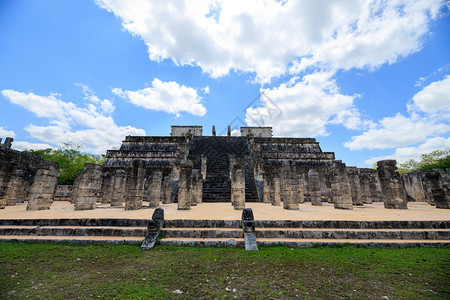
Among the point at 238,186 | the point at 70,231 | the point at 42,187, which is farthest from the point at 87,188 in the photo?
the point at 238,186

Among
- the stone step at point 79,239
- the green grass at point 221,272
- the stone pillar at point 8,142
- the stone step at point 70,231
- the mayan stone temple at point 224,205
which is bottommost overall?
the green grass at point 221,272

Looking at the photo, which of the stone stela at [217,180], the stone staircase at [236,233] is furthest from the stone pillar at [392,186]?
the stone staircase at [236,233]

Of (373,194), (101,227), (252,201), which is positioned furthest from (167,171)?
A: (373,194)

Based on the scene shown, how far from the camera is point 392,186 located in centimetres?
1170

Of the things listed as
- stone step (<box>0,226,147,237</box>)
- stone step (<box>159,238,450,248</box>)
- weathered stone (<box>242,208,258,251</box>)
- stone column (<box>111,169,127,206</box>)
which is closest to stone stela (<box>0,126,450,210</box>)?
stone column (<box>111,169,127,206</box>)

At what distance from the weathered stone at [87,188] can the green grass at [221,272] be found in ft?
20.6

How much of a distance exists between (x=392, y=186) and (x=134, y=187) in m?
16.3

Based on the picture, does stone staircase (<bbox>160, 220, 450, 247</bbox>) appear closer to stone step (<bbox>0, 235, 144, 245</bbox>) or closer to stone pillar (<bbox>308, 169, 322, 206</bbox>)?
stone step (<bbox>0, 235, 144, 245</bbox>)

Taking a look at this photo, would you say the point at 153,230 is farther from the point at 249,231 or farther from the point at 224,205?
the point at 224,205

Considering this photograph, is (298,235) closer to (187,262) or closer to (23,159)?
(187,262)

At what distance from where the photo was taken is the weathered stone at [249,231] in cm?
493

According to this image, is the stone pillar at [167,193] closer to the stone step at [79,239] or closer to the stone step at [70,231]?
the stone step at [70,231]

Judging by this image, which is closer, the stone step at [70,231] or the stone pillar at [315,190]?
the stone step at [70,231]

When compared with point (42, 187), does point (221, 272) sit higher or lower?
lower
